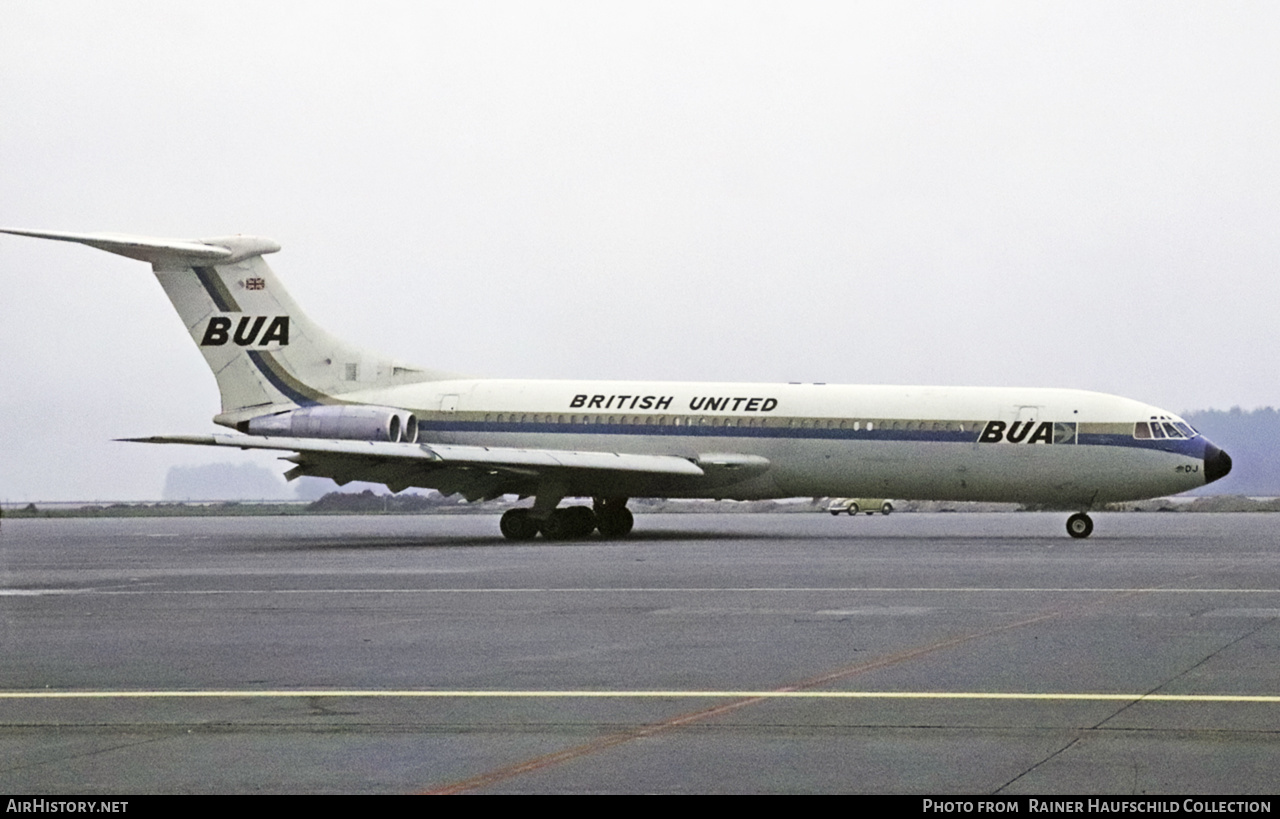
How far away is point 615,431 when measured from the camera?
38469 millimetres

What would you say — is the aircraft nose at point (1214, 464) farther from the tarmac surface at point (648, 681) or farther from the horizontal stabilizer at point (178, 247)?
the horizontal stabilizer at point (178, 247)

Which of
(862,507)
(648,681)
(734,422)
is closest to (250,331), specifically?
(734,422)

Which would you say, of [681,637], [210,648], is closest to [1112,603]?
[681,637]

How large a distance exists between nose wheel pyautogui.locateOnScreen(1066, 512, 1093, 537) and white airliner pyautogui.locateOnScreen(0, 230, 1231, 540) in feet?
0.24

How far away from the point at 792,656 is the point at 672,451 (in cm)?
2526

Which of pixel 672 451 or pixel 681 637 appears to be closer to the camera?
pixel 681 637

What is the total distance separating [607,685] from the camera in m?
11.0

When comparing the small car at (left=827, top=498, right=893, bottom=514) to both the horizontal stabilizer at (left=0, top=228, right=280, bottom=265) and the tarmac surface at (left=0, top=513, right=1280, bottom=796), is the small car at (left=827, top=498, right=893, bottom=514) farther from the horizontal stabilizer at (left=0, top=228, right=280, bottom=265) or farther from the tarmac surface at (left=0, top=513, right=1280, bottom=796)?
the tarmac surface at (left=0, top=513, right=1280, bottom=796)

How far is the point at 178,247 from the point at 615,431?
38.1 feet

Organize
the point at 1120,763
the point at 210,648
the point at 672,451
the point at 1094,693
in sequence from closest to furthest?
1. the point at 1120,763
2. the point at 1094,693
3. the point at 210,648
4. the point at 672,451

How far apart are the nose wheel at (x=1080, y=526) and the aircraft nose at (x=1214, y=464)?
2677 millimetres

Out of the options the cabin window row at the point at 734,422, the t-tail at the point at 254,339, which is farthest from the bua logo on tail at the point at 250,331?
the cabin window row at the point at 734,422
